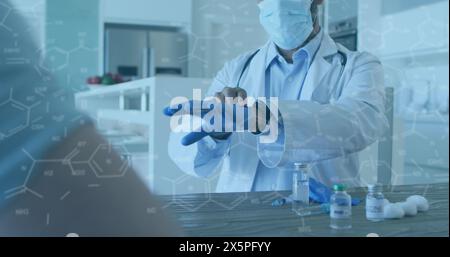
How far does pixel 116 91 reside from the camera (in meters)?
0.66

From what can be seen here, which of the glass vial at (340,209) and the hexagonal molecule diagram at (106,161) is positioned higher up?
the hexagonal molecule diagram at (106,161)

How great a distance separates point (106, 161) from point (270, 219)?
0.27 meters

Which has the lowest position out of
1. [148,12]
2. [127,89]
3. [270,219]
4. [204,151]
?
[270,219]

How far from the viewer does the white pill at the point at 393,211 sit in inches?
28.4

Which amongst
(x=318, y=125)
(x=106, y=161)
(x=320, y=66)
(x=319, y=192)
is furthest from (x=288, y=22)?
(x=106, y=161)

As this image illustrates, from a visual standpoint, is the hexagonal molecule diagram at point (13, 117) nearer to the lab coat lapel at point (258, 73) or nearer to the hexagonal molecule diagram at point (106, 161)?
the hexagonal molecule diagram at point (106, 161)

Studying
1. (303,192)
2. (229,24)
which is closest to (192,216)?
(303,192)

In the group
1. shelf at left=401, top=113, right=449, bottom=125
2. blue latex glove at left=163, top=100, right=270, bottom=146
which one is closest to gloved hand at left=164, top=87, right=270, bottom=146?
blue latex glove at left=163, top=100, right=270, bottom=146

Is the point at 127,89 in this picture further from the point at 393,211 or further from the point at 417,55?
the point at 417,55

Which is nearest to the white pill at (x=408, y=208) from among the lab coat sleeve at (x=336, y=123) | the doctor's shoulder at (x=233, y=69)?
the lab coat sleeve at (x=336, y=123)

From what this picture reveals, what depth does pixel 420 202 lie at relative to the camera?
0.77 m

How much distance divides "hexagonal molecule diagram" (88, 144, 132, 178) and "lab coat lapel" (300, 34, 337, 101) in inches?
13.3

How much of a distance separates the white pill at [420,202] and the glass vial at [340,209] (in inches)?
5.2

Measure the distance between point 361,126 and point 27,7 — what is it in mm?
565
